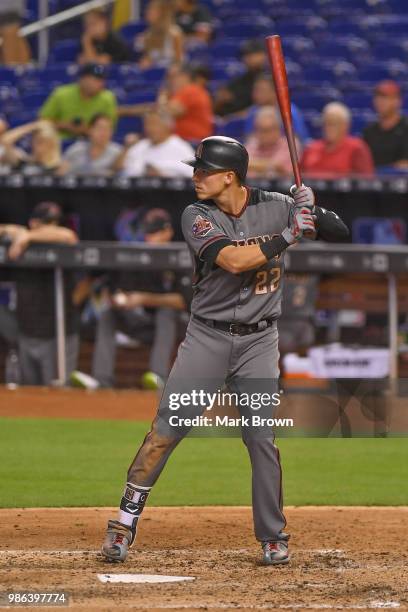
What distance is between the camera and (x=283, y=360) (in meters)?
11.7

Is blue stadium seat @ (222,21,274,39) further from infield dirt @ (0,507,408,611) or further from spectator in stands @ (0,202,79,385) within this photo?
infield dirt @ (0,507,408,611)

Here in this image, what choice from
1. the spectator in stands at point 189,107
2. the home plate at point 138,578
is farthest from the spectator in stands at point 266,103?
the home plate at point 138,578

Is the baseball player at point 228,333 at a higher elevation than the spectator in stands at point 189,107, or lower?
lower

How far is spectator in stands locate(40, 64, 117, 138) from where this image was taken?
14.7m

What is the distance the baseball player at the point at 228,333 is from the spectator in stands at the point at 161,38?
36.9 feet

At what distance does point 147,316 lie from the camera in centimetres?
1185

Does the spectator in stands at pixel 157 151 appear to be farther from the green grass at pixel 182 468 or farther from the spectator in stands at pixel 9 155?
the green grass at pixel 182 468

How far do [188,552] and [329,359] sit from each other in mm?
5436

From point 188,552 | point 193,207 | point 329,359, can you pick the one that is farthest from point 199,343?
point 329,359

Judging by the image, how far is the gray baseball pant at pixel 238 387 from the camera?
5.82m

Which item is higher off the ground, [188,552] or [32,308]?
[32,308]

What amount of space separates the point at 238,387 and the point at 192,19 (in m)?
12.9

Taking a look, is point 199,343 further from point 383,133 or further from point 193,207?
point 383,133

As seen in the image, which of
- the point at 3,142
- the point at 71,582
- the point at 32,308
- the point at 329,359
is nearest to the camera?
the point at 71,582
